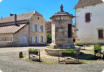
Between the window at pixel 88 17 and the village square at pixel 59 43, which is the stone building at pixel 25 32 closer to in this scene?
the village square at pixel 59 43

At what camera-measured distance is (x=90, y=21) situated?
1791 centimetres

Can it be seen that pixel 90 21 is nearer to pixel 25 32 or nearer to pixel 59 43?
pixel 59 43

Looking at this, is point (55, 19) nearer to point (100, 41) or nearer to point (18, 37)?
point (100, 41)

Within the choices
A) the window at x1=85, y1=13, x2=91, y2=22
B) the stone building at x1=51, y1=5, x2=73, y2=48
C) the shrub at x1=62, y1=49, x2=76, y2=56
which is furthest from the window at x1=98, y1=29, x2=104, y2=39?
the shrub at x1=62, y1=49, x2=76, y2=56

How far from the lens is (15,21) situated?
2498 cm

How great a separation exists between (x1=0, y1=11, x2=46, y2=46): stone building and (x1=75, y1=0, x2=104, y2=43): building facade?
980 cm

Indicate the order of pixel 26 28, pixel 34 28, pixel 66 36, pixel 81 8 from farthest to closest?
pixel 34 28, pixel 26 28, pixel 81 8, pixel 66 36

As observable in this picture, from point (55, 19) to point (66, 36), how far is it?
1768mm

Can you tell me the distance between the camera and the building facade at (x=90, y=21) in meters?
17.0

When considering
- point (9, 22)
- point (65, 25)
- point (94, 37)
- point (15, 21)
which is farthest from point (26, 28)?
point (65, 25)

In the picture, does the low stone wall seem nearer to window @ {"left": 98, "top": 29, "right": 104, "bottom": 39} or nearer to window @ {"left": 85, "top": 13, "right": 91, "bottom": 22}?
window @ {"left": 98, "top": 29, "right": 104, "bottom": 39}

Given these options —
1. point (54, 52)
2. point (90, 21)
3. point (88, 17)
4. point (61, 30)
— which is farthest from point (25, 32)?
point (54, 52)

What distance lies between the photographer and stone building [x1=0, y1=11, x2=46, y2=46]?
2072 centimetres

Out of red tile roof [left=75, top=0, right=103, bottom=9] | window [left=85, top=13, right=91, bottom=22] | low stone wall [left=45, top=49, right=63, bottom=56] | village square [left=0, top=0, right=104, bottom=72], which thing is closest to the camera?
village square [left=0, top=0, right=104, bottom=72]
